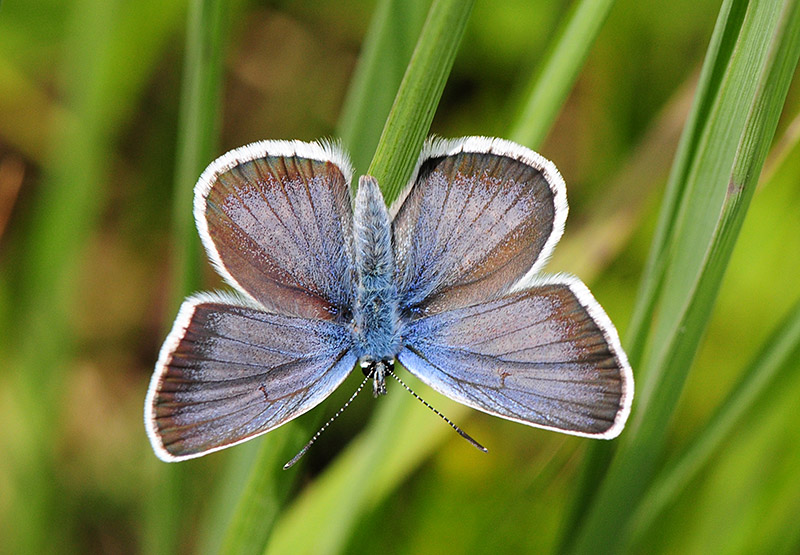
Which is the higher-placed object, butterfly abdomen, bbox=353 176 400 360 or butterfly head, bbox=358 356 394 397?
butterfly abdomen, bbox=353 176 400 360

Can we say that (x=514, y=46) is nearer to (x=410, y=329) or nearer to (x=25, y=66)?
(x=410, y=329)

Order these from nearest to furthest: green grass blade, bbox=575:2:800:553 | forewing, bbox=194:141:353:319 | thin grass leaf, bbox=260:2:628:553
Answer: green grass blade, bbox=575:2:800:553, forewing, bbox=194:141:353:319, thin grass leaf, bbox=260:2:628:553

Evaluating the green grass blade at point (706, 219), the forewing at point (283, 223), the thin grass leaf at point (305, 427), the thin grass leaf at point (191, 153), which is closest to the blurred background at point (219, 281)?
the thin grass leaf at point (191, 153)

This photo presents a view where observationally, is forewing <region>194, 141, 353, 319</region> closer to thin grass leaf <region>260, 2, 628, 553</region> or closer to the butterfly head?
the butterfly head

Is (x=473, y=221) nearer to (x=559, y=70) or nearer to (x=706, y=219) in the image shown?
(x=559, y=70)

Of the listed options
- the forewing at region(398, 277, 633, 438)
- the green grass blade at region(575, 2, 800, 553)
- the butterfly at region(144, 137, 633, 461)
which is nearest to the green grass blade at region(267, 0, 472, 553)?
the butterfly at region(144, 137, 633, 461)

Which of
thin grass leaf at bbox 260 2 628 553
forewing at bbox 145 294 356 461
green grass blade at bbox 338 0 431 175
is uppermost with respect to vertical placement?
green grass blade at bbox 338 0 431 175

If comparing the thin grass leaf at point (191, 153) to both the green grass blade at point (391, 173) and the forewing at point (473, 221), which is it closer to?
the green grass blade at point (391, 173)

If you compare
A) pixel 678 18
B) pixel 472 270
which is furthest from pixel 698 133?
pixel 678 18
